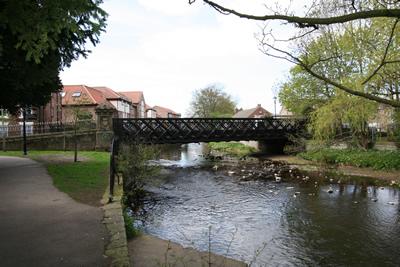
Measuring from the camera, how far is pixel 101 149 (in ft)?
101

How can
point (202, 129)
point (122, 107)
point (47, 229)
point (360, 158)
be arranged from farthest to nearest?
point (122, 107)
point (202, 129)
point (360, 158)
point (47, 229)

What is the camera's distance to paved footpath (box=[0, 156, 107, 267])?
5535mm

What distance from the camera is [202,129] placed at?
97.7 ft

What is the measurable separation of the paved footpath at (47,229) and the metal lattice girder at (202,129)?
1131cm

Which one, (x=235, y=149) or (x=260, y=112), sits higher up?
(x=260, y=112)

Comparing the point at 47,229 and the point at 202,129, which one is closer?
the point at 47,229

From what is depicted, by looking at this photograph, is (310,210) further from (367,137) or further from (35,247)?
(367,137)

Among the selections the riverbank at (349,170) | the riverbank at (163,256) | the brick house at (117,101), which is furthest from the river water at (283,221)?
the brick house at (117,101)

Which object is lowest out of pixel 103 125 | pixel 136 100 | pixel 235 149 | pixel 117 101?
pixel 235 149

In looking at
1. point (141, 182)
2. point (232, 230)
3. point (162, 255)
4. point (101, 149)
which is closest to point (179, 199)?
point (141, 182)

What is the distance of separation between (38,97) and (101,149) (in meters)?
13.4

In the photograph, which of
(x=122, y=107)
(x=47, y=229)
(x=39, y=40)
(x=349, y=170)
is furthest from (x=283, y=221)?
(x=122, y=107)

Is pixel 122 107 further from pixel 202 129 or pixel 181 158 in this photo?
pixel 202 129

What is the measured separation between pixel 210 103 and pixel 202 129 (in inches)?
1897
